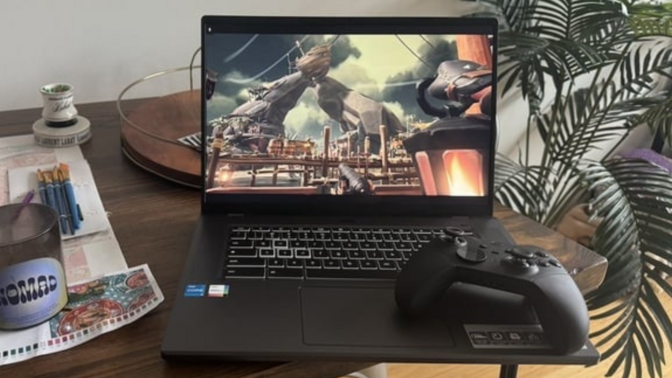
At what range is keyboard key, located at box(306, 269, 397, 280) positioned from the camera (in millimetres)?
690

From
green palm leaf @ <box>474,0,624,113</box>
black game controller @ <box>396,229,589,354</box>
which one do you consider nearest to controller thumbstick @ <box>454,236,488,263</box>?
black game controller @ <box>396,229,589,354</box>

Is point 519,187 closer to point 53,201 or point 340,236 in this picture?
point 340,236

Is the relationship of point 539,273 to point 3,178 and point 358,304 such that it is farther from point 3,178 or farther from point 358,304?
point 3,178

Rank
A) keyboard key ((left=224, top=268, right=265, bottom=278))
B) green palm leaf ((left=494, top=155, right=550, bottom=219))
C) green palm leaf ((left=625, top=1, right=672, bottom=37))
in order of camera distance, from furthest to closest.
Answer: green palm leaf ((left=494, top=155, right=550, bottom=219))
green palm leaf ((left=625, top=1, right=672, bottom=37))
keyboard key ((left=224, top=268, right=265, bottom=278))

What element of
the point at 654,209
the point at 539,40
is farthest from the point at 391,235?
the point at 539,40

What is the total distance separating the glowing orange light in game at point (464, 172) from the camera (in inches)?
32.3

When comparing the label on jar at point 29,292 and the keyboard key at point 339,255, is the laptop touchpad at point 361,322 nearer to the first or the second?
the keyboard key at point 339,255

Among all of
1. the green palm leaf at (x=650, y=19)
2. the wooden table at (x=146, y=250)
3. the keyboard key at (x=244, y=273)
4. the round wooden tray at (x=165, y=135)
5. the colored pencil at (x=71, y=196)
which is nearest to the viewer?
the wooden table at (x=146, y=250)

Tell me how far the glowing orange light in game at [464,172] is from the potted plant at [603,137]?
0.26 metres

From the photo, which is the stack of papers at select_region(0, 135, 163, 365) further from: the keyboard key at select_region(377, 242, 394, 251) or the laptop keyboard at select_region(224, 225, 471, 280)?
the keyboard key at select_region(377, 242, 394, 251)

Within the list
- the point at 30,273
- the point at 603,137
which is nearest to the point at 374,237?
the point at 30,273

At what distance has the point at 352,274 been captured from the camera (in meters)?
0.70

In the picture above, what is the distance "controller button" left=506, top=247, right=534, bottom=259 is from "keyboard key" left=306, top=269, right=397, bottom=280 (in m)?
0.13

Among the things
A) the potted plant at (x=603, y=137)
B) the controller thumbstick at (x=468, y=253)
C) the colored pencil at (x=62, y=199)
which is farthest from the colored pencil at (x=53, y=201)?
the potted plant at (x=603, y=137)
